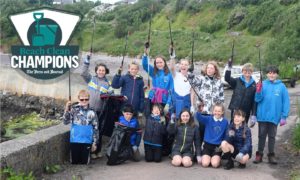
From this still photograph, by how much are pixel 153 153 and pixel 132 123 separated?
0.58m

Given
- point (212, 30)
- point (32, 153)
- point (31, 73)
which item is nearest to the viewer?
point (32, 153)

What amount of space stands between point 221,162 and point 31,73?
10.1m

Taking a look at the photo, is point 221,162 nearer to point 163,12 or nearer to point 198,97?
point 198,97

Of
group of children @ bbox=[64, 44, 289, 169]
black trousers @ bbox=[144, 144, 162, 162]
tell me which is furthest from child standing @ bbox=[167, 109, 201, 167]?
black trousers @ bbox=[144, 144, 162, 162]

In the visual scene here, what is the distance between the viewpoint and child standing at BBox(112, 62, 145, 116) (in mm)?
8102

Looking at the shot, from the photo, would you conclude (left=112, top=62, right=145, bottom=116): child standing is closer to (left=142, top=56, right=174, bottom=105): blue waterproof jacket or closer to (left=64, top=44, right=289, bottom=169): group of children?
(left=64, top=44, right=289, bottom=169): group of children

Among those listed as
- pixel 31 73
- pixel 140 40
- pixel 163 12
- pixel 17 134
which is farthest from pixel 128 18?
pixel 17 134

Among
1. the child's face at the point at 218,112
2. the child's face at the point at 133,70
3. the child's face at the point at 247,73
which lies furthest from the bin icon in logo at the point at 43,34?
the child's face at the point at 218,112

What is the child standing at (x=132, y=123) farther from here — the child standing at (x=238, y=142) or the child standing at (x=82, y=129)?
the child standing at (x=238, y=142)

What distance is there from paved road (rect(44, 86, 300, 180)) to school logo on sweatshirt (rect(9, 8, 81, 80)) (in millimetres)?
8060

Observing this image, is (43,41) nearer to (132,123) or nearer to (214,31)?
(132,123)

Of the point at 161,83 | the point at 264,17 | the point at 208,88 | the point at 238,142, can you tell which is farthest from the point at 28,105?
the point at 264,17

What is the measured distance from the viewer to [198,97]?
26.4 feet

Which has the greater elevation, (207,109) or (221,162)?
(207,109)
